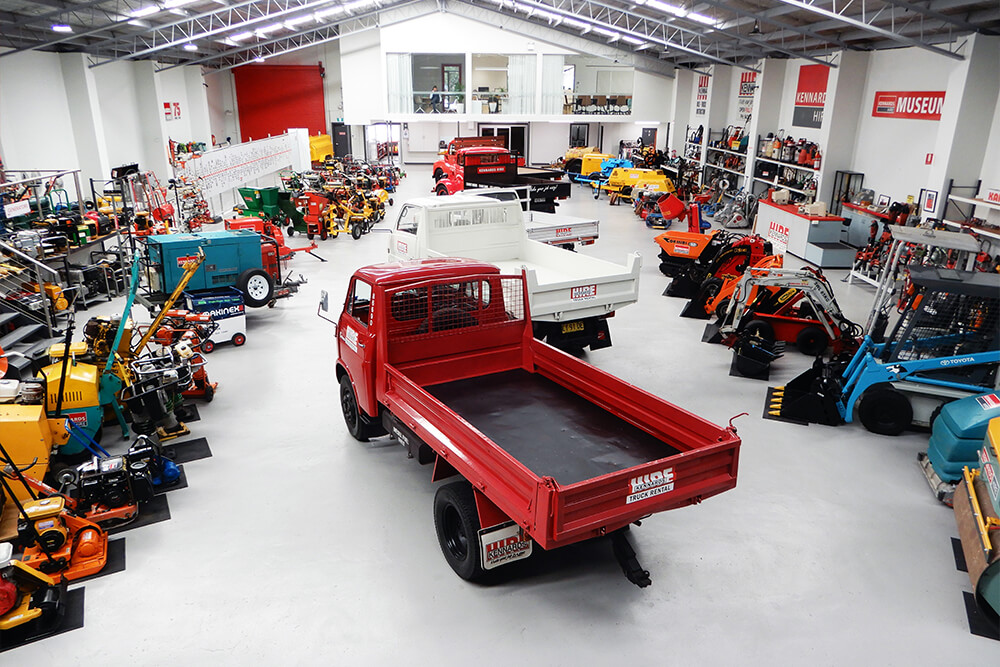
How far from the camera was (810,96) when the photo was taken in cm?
Answer: 1792

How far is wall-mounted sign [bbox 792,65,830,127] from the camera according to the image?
56.6 ft

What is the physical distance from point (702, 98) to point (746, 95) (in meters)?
2.94

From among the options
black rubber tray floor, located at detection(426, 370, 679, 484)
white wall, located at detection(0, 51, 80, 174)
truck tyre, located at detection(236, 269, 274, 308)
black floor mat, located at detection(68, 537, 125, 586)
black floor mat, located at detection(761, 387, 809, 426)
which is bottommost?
black floor mat, located at detection(68, 537, 125, 586)

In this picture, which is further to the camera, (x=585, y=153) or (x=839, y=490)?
(x=585, y=153)

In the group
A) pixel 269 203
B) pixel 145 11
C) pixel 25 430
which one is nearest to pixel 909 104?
pixel 269 203

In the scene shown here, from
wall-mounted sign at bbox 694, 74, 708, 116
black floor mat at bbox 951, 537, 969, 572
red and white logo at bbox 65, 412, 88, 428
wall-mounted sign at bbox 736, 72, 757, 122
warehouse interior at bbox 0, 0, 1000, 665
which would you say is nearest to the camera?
warehouse interior at bbox 0, 0, 1000, 665

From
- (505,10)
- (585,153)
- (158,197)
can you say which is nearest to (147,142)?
(158,197)

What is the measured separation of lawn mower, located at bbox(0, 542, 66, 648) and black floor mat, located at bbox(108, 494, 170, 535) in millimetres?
921

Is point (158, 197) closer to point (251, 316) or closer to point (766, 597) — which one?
point (251, 316)

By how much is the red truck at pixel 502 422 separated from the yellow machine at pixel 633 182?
16.1m

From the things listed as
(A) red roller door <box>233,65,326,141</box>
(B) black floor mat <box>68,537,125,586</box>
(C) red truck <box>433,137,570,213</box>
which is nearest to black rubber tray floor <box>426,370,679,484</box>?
(B) black floor mat <box>68,537,125,586</box>

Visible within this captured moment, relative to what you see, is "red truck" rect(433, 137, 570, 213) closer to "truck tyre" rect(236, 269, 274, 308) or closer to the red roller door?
"truck tyre" rect(236, 269, 274, 308)

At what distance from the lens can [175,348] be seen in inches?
293

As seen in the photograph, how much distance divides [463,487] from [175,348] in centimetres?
428
